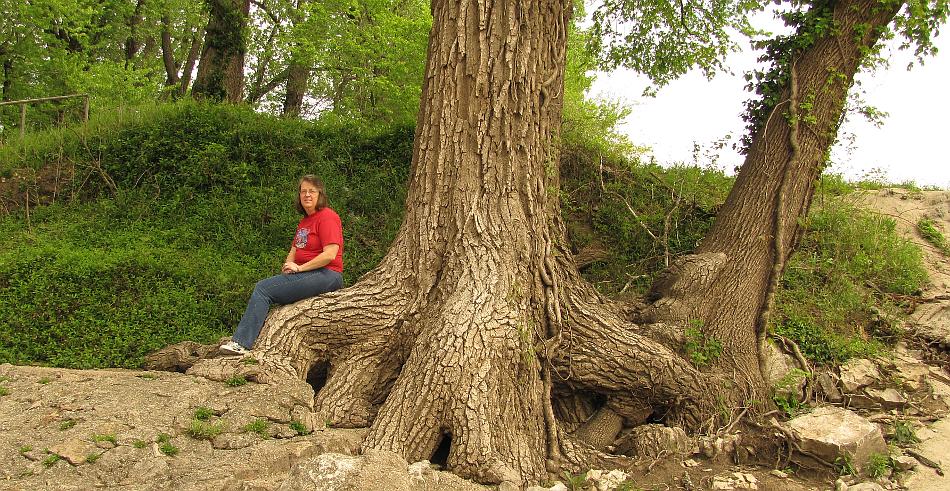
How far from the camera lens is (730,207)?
6.84 m

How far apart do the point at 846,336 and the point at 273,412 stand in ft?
20.7

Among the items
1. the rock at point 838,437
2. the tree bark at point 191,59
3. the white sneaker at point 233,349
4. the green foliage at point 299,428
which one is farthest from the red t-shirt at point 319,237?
the tree bark at point 191,59

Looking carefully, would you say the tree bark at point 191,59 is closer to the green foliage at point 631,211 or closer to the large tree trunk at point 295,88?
the large tree trunk at point 295,88

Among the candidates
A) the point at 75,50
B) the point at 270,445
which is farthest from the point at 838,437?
the point at 75,50

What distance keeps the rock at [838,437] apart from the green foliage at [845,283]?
5.20ft

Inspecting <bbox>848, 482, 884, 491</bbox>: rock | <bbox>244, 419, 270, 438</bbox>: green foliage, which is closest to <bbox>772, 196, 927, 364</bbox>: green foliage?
<bbox>848, 482, 884, 491</bbox>: rock

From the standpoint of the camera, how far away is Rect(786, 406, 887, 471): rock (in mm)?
5383

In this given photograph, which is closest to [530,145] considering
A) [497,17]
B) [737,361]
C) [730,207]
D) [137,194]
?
[497,17]

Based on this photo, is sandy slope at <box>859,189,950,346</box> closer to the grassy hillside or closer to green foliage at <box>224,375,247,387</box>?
the grassy hillside

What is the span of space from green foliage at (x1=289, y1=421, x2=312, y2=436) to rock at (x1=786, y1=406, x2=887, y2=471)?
157 inches

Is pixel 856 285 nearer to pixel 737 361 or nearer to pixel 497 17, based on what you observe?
pixel 737 361

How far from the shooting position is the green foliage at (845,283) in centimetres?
743

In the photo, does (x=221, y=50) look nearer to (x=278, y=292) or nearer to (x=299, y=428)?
(x=278, y=292)

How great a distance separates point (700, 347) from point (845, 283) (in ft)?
10.8
